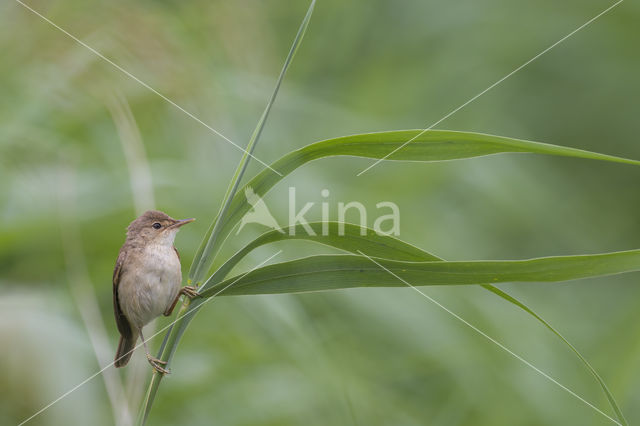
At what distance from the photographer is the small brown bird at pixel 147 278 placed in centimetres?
87

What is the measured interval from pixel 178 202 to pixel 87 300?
678 millimetres

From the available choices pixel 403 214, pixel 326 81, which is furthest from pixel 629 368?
pixel 326 81

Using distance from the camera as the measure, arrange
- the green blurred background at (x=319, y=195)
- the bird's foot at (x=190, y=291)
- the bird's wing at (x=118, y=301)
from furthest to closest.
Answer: the green blurred background at (x=319, y=195), the bird's wing at (x=118, y=301), the bird's foot at (x=190, y=291)

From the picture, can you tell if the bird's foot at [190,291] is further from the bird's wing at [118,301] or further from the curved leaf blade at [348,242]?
the bird's wing at [118,301]

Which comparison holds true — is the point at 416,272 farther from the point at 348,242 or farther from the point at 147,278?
the point at 147,278

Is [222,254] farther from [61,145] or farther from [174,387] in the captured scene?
[61,145]

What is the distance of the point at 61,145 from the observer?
6.27ft

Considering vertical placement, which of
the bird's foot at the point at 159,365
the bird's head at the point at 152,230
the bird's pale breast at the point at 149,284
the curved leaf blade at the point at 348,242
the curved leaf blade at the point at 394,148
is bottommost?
the bird's foot at the point at 159,365

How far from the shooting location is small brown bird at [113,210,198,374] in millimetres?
865

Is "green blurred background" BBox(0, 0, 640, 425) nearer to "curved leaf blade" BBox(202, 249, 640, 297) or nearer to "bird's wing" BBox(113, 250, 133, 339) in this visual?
"bird's wing" BBox(113, 250, 133, 339)

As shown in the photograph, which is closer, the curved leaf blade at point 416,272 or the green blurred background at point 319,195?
the curved leaf blade at point 416,272

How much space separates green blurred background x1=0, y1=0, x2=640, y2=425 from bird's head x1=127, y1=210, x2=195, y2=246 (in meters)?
0.19

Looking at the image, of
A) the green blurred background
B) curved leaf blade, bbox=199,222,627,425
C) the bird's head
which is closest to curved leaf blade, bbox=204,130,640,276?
curved leaf blade, bbox=199,222,627,425

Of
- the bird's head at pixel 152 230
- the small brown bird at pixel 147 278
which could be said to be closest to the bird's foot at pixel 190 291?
the small brown bird at pixel 147 278
